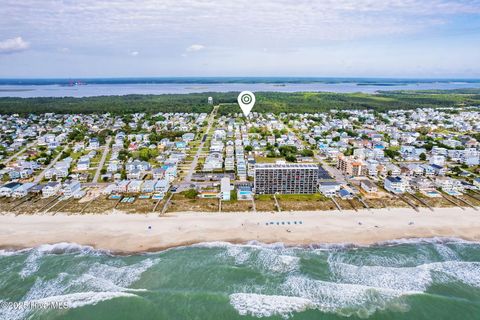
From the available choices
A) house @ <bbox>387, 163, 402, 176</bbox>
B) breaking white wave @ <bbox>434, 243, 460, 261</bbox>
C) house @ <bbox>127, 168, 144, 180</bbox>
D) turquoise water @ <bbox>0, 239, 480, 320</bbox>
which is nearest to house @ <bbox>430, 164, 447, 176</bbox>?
house @ <bbox>387, 163, 402, 176</bbox>

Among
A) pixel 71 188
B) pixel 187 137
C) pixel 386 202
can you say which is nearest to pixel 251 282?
pixel 386 202

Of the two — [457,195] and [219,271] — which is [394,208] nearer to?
[457,195]

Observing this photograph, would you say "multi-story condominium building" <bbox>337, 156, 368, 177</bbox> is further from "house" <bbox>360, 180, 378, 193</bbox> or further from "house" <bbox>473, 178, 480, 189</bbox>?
"house" <bbox>473, 178, 480, 189</bbox>

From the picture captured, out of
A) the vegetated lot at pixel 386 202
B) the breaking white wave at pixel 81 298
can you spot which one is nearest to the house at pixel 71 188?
the breaking white wave at pixel 81 298

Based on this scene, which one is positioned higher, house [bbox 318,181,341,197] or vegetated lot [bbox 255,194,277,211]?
house [bbox 318,181,341,197]

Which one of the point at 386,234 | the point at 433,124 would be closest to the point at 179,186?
the point at 386,234

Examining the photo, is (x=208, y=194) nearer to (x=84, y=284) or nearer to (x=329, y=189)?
(x=329, y=189)
